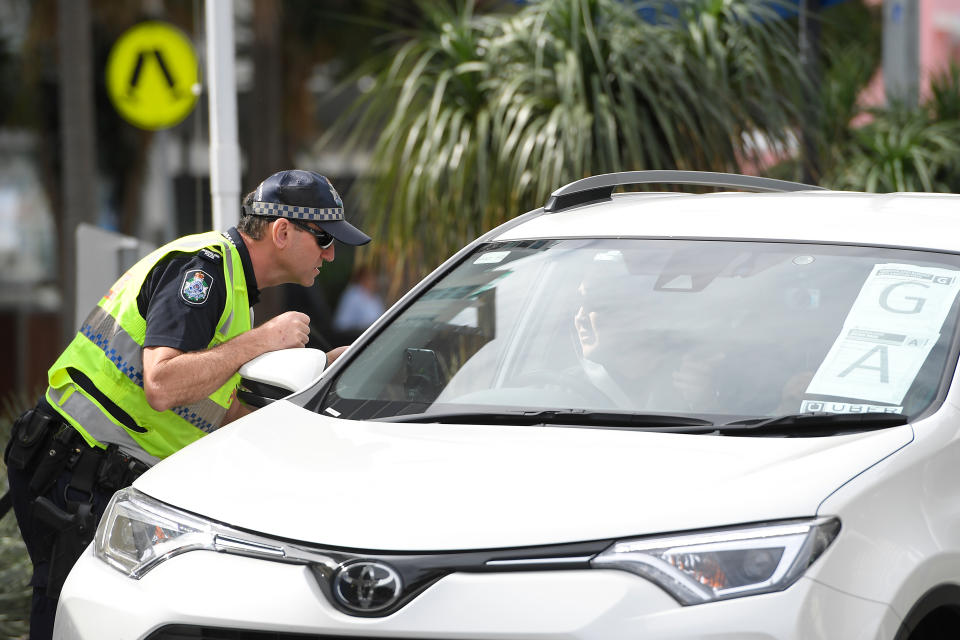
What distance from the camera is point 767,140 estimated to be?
802 cm

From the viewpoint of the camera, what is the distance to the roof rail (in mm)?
3984

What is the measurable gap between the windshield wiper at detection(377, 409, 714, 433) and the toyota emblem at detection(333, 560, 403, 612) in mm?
671

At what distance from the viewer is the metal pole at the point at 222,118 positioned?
21.3 ft

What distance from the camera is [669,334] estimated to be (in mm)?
3383

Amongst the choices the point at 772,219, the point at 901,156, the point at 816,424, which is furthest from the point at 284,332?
the point at 901,156

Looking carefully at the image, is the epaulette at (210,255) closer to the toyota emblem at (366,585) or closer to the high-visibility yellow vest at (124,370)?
the high-visibility yellow vest at (124,370)

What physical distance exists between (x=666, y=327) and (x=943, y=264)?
26.5 inches

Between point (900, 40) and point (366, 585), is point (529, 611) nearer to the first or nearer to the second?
point (366, 585)

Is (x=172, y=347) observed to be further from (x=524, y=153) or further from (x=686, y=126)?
(x=686, y=126)

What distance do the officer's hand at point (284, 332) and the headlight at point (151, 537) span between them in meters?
0.84

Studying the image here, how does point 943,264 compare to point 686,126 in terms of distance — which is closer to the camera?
point 943,264

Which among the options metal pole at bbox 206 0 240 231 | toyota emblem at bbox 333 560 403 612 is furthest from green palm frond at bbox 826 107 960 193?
toyota emblem at bbox 333 560 403 612

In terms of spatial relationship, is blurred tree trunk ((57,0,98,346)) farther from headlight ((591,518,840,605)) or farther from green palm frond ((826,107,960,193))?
headlight ((591,518,840,605))

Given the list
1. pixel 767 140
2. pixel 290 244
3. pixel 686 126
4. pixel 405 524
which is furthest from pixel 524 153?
pixel 405 524
